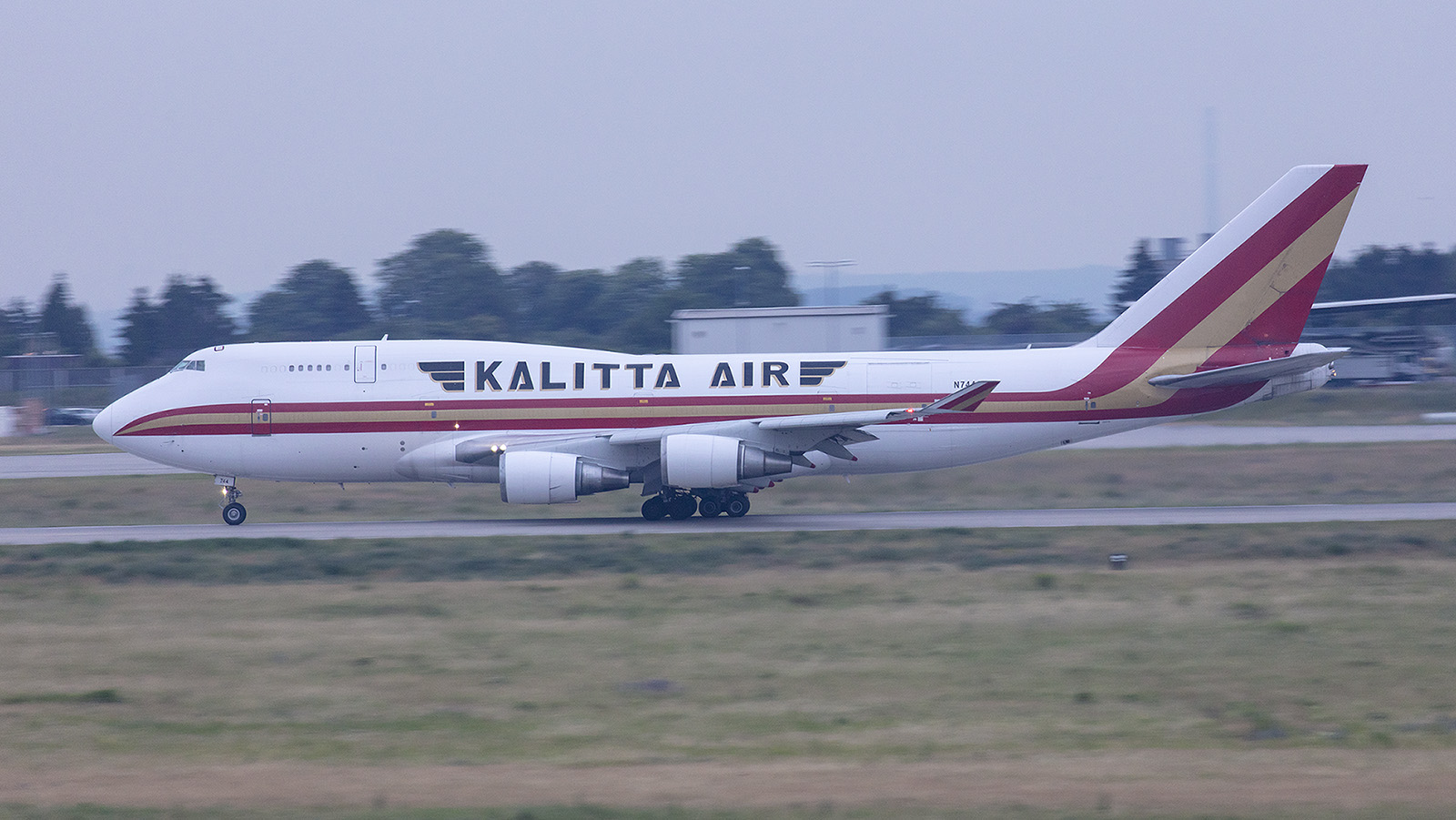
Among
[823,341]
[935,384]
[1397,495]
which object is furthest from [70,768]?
[823,341]

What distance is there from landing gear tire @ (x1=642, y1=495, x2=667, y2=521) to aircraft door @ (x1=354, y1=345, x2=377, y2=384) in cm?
577

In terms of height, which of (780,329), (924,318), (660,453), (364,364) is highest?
(924,318)

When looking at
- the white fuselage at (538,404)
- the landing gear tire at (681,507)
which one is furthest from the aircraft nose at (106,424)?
the landing gear tire at (681,507)

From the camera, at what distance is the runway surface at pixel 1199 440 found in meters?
32.8

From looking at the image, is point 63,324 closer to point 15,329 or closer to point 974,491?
point 15,329

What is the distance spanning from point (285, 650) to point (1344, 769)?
9.85 metres

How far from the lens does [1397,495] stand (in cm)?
2512

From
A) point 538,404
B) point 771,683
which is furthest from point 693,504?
point 771,683

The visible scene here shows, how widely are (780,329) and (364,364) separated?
16.9m

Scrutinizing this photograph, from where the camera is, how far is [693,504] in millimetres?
23438

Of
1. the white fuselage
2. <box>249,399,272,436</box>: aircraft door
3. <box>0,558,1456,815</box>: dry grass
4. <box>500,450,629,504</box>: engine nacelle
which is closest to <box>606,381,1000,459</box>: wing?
the white fuselage

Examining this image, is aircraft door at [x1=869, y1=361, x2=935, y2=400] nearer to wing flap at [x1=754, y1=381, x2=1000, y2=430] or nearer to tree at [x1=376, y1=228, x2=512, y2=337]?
wing flap at [x1=754, y1=381, x2=1000, y2=430]

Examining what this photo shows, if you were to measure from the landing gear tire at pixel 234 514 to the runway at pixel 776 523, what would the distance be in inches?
10.2

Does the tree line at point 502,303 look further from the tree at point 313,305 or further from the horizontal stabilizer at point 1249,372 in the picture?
the horizontal stabilizer at point 1249,372
